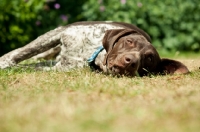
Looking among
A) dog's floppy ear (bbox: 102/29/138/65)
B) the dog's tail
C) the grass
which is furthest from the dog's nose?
the dog's tail

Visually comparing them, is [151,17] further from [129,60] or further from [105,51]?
[129,60]

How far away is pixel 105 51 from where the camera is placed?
6281mm

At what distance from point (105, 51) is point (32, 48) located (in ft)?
4.69

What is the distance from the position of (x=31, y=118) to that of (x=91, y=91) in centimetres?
125

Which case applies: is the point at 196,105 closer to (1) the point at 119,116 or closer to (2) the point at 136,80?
(1) the point at 119,116

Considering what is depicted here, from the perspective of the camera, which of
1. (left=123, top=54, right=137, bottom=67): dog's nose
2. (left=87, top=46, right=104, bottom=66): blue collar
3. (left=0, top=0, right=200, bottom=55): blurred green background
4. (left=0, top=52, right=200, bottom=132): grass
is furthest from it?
(left=0, top=0, right=200, bottom=55): blurred green background

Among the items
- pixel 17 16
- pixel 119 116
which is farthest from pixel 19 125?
pixel 17 16

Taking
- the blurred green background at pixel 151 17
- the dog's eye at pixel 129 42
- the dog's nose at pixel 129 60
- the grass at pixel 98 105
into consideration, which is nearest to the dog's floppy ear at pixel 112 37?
the dog's eye at pixel 129 42

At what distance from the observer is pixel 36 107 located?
3.17 metres

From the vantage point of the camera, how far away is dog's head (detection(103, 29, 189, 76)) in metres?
5.34

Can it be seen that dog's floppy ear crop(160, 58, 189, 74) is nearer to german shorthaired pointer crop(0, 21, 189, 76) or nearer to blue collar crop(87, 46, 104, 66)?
german shorthaired pointer crop(0, 21, 189, 76)

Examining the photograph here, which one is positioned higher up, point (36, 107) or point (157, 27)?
point (36, 107)

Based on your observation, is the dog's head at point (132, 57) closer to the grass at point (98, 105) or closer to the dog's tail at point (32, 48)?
the grass at point (98, 105)

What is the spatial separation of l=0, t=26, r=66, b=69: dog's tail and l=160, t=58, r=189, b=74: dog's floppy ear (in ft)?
6.48
